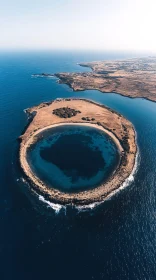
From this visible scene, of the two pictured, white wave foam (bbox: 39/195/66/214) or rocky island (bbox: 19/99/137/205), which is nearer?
white wave foam (bbox: 39/195/66/214)

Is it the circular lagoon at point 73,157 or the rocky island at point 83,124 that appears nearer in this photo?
the rocky island at point 83,124

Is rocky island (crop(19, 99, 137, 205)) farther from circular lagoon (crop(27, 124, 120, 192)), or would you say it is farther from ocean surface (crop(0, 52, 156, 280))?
ocean surface (crop(0, 52, 156, 280))

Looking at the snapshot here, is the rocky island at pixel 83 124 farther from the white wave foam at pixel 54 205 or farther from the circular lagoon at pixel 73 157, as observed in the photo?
the circular lagoon at pixel 73 157

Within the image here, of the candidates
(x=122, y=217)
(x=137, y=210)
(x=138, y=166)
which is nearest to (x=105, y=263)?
(x=122, y=217)

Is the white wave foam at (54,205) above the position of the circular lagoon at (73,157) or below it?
below

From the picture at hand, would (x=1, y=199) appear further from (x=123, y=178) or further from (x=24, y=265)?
(x=123, y=178)

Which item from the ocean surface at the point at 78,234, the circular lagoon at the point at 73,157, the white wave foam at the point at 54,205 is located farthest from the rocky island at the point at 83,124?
the ocean surface at the point at 78,234

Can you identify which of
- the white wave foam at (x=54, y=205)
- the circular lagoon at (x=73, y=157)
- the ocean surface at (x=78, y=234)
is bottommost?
the ocean surface at (x=78, y=234)

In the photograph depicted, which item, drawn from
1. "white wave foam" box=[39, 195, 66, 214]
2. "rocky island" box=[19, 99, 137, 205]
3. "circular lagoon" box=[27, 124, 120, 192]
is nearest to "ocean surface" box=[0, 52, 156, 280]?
"white wave foam" box=[39, 195, 66, 214]

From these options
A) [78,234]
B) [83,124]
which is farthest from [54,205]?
[83,124]
